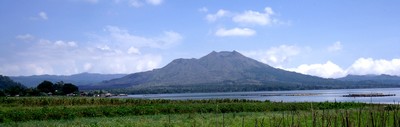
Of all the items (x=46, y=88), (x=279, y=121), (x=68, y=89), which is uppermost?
(x=46, y=88)

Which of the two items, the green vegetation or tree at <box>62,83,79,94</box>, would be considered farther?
tree at <box>62,83,79,94</box>

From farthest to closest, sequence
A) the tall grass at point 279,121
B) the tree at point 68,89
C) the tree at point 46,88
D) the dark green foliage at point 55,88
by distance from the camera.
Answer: the tree at point 68,89
the dark green foliage at point 55,88
the tree at point 46,88
the tall grass at point 279,121

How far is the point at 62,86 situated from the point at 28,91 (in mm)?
21510

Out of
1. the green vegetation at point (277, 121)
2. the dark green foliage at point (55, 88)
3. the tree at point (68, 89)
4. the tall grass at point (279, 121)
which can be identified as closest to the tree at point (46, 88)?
the dark green foliage at point (55, 88)

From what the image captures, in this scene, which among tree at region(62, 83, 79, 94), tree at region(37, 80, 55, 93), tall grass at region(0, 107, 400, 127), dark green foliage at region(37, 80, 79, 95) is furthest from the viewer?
tree at region(62, 83, 79, 94)

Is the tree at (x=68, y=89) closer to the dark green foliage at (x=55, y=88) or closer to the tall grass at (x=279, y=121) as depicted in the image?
the dark green foliage at (x=55, y=88)

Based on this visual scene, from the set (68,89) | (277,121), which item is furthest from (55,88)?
(277,121)

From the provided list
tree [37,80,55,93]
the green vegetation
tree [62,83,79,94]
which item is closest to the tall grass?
the green vegetation

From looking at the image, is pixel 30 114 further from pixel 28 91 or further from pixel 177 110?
pixel 28 91

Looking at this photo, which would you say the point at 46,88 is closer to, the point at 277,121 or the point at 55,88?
the point at 55,88

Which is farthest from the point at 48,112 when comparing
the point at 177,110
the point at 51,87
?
the point at 51,87

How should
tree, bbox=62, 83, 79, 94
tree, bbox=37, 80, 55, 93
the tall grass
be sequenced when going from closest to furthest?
the tall grass < tree, bbox=37, 80, 55, 93 < tree, bbox=62, 83, 79, 94

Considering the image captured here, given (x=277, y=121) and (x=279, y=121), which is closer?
(x=277, y=121)

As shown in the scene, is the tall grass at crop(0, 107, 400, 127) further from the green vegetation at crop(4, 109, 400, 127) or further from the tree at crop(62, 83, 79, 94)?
the tree at crop(62, 83, 79, 94)
